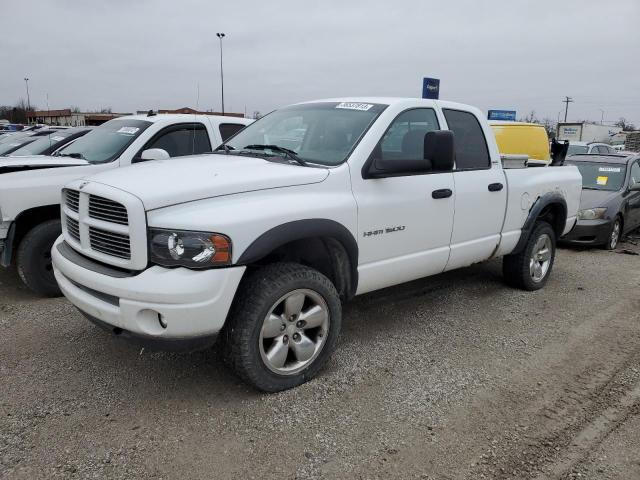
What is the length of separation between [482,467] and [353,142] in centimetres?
227

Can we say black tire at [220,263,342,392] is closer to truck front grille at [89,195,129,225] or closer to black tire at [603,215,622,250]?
truck front grille at [89,195,129,225]

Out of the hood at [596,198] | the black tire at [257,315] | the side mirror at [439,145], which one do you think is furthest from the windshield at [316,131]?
the hood at [596,198]

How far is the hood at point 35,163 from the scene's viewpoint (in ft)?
16.8

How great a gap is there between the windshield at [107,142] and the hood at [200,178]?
2289 mm

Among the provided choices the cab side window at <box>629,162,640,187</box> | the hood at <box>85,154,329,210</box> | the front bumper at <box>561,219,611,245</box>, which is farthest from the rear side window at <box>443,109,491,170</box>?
the cab side window at <box>629,162,640,187</box>

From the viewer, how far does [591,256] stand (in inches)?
313

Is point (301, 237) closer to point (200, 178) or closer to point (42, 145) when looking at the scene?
point (200, 178)

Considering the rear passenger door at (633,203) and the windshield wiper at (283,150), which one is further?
the rear passenger door at (633,203)

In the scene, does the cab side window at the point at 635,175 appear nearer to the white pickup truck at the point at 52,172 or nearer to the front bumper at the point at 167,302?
the white pickup truck at the point at 52,172

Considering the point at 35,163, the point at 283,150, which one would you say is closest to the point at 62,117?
the point at 35,163

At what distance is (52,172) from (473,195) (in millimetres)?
3975

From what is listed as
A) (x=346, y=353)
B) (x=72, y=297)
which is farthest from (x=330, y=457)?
(x=72, y=297)

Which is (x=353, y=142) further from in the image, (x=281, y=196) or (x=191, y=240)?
(x=191, y=240)

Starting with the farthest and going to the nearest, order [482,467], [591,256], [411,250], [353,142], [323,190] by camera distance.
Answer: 1. [591,256]
2. [411,250]
3. [353,142]
4. [323,190]
5. [482,467]
